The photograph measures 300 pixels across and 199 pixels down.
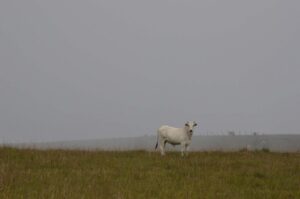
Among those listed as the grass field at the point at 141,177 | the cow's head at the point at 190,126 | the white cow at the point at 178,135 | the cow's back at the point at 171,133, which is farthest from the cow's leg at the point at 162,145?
the grass field at the point at 141,177

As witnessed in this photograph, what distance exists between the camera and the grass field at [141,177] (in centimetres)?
1088

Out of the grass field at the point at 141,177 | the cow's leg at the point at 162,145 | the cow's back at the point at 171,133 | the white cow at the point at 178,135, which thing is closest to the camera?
the grass field at the point at 141,177

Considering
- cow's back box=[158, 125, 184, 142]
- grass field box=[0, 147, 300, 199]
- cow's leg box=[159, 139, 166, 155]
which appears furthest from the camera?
cow's back box=[158, 125, 184, 142]

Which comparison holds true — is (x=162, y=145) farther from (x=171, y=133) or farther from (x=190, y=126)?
(x=190, y=126)

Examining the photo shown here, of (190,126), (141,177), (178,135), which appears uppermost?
(190,126)

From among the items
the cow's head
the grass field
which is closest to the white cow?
the cow's head

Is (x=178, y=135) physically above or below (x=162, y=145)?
above

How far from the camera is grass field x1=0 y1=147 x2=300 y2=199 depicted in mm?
10883

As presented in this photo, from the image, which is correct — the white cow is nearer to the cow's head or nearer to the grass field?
the cow's head

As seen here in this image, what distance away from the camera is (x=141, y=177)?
1335 centimetres

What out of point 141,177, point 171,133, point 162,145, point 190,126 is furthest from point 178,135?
point 141,177

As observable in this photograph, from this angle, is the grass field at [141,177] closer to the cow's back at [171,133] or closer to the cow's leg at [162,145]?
the cow's leg at [162,145]

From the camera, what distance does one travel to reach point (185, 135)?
843 inches

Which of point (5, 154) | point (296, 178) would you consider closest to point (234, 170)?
point (296, 178)
